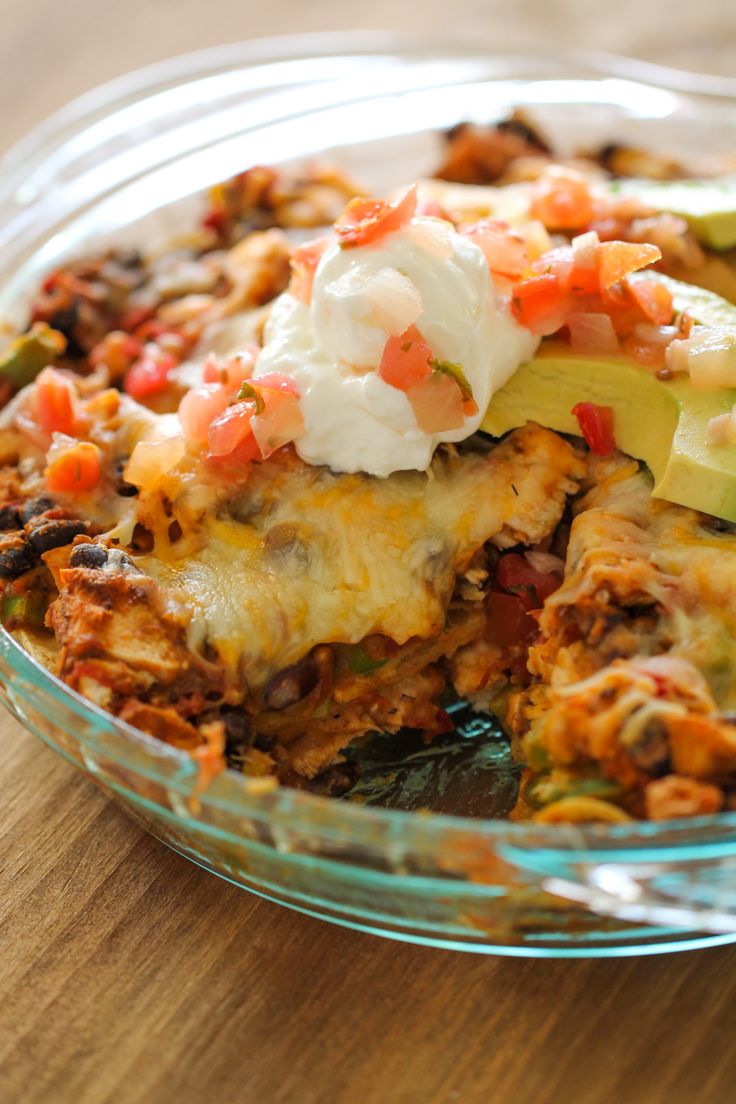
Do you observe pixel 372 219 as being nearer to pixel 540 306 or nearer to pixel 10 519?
pixel 540 306

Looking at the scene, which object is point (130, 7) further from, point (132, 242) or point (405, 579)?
point (405, 579)

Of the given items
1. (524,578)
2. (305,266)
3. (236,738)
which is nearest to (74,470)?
(305,266)

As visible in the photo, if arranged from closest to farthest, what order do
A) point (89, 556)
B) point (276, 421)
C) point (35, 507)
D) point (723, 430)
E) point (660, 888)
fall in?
point (660, 888), point (723, 430), point (89, 556), point (276, 421), point (35, 507)

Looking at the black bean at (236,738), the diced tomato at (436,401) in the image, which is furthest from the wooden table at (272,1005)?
the diced tomato at (436,401)

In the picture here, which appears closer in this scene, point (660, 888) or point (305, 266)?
point (660, 888)

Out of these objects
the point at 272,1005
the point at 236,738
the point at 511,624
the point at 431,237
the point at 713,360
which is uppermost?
the point at 431,237

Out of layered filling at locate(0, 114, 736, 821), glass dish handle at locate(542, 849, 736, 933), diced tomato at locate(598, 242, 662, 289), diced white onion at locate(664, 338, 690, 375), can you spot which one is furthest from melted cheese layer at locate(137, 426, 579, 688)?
glass dish handle at locate(542, 849, 736, 933)

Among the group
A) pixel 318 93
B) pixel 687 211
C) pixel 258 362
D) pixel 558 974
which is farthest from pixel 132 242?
pixel 558 974
